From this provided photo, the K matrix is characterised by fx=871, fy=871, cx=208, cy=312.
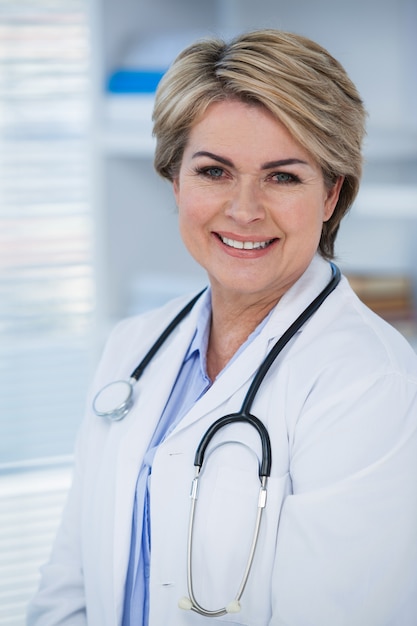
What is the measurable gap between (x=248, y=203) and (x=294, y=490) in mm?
374

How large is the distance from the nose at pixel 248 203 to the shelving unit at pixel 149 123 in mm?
792

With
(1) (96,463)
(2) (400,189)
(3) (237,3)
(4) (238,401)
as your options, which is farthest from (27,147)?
(4) (238,401)

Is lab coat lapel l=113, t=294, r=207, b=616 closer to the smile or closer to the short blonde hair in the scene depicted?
the smile

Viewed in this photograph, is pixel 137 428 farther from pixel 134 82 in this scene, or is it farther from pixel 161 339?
pixel 134 82

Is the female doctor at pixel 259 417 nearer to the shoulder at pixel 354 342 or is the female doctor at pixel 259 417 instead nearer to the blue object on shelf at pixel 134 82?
the shoulder at pixel 354 342

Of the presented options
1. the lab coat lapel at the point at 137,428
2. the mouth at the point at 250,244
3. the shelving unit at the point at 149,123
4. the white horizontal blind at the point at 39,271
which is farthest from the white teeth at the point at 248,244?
the white horizontal blind at the point at 39,271

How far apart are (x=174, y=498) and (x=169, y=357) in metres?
0.27

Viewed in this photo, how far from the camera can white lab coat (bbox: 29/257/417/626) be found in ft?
3.27

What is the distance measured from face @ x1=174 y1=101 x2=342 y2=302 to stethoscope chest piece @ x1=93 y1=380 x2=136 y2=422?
0.22 metres

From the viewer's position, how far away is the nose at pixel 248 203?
1.15 m

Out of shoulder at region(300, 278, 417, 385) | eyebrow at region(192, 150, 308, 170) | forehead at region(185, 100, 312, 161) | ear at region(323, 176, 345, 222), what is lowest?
shoulder at region(300, 278, 417, 385)

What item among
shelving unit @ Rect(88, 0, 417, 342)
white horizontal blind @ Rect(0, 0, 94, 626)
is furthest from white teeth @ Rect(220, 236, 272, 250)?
white horizontal blind @ Rect(0, 0, 94, 626)

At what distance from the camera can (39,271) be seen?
7.25 ft

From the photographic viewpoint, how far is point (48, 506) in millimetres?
2295
